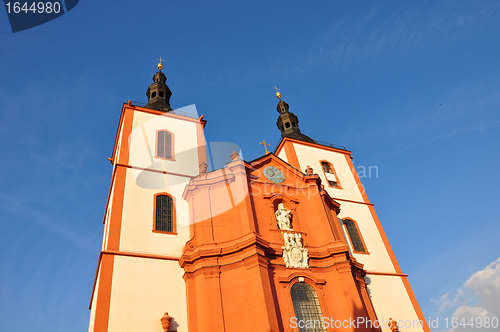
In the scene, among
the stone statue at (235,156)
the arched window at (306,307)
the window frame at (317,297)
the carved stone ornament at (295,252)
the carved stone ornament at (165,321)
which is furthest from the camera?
the stone statue at (235,156)

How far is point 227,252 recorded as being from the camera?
1753 cm

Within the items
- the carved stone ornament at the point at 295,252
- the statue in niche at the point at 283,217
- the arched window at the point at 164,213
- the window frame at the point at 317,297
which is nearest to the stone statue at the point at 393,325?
the window frame at the point at 317,297

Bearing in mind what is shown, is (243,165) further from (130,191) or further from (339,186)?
(339,186)

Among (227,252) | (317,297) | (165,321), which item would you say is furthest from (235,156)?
(165,321)

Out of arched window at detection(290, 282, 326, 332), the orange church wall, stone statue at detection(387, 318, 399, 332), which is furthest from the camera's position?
stone statue at detection(387, 318, 399, 332)

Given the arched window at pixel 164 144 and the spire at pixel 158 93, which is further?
the spire at pixel 158 93

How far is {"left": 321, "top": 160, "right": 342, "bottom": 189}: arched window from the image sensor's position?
28756 millimetres

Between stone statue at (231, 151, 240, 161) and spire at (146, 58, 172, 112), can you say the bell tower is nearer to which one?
stone statue at (231, 151, 240, 161)

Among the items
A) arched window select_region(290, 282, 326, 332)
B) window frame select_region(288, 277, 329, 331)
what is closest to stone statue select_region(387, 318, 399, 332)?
window frame select_region(288, 277, 329, 331)

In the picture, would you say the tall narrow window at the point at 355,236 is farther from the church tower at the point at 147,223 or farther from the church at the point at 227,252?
the church tower at the point at 147,223

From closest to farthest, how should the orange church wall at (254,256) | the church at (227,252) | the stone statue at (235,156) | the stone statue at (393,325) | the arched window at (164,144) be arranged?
the orange church wall at (254,256), the church at (227,252), the stone statue at (393,325), the stone statue at (235,156), the arched window at (164,144)

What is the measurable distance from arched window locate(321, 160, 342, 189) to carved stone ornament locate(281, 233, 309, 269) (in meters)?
10.4

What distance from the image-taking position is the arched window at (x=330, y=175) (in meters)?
28.8

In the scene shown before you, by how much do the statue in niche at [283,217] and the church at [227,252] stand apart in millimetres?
51
